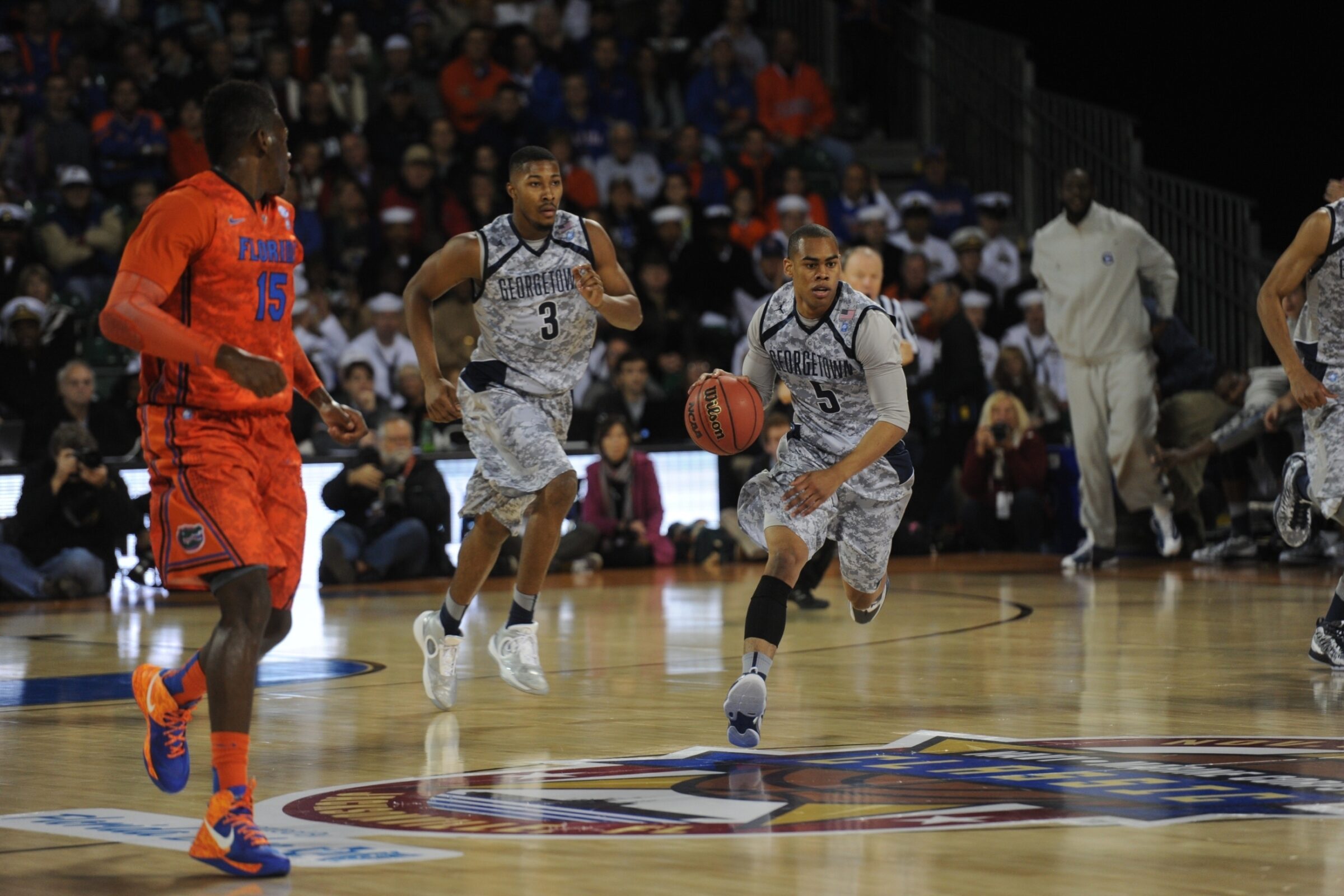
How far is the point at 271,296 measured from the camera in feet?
14.9

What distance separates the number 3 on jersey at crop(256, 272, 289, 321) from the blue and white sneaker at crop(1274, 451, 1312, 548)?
510 cm

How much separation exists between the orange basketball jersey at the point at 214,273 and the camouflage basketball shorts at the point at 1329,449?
436 cm

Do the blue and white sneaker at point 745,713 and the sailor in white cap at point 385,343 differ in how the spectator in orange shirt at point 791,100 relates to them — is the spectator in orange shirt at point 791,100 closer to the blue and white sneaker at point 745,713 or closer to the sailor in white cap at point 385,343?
the sailor in white cap at point 385,343

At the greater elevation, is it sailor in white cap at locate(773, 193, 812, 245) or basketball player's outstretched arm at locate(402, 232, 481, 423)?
sailor in white cap at locate(773, 193, 812, 245)

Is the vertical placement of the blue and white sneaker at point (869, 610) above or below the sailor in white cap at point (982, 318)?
below

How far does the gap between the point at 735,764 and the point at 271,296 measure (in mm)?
1831

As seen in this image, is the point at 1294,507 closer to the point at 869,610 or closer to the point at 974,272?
the point at 869,610

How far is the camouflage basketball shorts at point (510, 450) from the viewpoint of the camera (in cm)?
703

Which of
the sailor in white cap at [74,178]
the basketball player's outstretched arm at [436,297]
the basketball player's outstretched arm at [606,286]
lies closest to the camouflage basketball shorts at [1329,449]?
the basketball player's outstretched arm at [606,286]

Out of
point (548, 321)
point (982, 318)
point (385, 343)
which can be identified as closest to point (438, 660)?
point (548, 321)

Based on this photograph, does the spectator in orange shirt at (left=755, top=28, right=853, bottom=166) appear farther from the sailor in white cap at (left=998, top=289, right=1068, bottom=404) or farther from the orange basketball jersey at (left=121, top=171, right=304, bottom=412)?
the orange basketball jersey at (left=121, top=171, right=304, bottom=412)

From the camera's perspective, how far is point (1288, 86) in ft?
53.4

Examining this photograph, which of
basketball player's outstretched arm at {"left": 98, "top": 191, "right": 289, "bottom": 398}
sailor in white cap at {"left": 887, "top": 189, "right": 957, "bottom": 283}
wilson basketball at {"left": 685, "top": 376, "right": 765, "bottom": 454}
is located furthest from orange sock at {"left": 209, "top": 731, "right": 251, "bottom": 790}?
sailor in white cap at {"left": 887, "top": 189, "right": 957, "bottom": 283}

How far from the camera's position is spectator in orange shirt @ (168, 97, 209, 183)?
15.7 m
